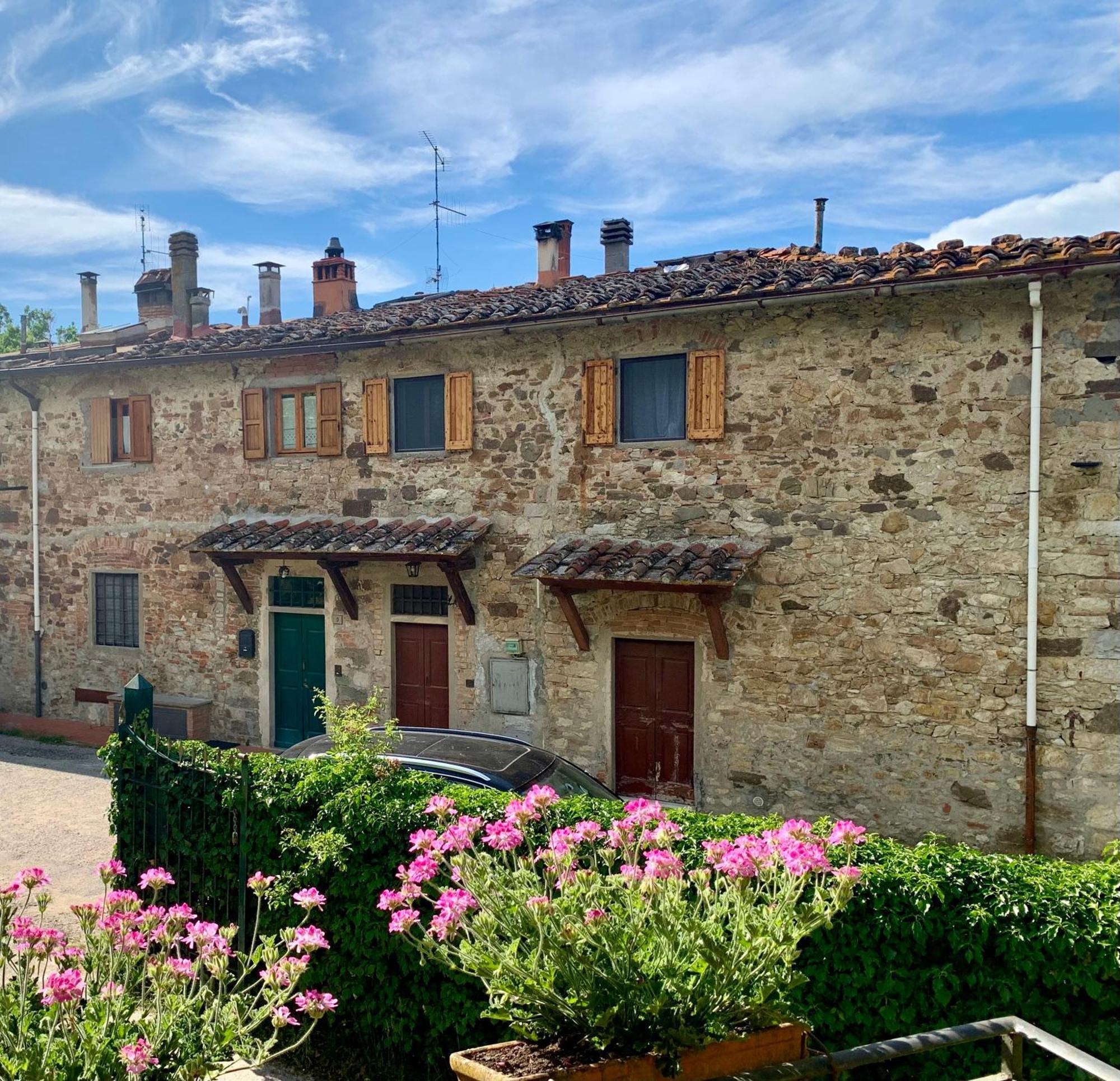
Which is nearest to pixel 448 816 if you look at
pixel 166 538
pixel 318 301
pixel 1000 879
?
pixel 1000 879

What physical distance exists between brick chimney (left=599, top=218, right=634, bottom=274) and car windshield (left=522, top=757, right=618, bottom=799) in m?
9.81

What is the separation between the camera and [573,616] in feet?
34.4

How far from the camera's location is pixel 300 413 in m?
12.7

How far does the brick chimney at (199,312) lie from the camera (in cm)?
1644

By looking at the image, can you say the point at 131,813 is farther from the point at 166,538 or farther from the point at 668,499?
the point at 166,538

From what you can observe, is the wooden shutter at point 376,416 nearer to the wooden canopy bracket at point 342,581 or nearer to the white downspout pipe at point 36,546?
the wooden canopy bracket at point 342,581

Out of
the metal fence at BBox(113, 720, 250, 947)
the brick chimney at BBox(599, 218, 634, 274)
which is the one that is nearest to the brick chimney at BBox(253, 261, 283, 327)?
the brick chimney at BBox(599, 218, 634, 274)

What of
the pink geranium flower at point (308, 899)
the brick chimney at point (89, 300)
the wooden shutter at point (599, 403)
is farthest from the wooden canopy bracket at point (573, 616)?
the brick chimney at point (89, 300)

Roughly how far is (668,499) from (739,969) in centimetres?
752

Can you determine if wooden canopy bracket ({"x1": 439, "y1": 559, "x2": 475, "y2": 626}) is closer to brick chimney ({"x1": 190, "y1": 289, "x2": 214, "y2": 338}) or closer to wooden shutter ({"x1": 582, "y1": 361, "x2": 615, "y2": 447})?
wooden shutter ({"x1": 582, "y1": 361, "x2": 615, "y2": 447})

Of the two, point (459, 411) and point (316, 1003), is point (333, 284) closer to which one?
point (459, 411)

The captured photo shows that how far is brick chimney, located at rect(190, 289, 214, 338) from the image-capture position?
1644cm

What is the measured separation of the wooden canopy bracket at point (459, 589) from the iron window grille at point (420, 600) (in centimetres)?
31

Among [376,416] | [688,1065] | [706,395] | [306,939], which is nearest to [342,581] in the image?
[376,416]
